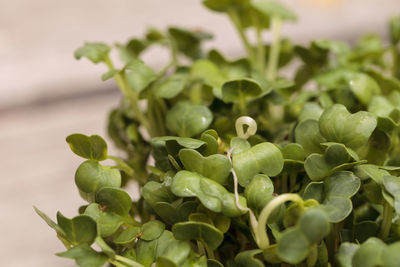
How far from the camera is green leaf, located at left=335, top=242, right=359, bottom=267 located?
40cm

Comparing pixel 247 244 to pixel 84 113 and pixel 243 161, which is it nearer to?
pixel 243 161

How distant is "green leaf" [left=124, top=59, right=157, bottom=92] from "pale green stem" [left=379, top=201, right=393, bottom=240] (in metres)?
0.30

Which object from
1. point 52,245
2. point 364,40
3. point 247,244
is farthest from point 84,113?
point 247,244

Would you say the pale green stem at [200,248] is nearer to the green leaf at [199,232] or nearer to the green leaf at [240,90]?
the green leaf at [199,232]

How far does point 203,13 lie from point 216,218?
151 cm

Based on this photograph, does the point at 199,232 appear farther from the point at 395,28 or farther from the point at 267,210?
the point at 395,28

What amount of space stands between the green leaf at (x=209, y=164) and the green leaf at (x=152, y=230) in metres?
0.07

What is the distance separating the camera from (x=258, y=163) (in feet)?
1.45

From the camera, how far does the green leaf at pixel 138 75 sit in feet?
1.82

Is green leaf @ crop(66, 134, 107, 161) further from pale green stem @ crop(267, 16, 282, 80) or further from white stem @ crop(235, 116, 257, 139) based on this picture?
pale green stem @ crop(267, 16, 282, 80)

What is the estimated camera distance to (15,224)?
3.74ft

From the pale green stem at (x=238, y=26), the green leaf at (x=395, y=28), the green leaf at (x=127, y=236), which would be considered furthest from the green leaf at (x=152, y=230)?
the green leaf at (x=395, y=28)

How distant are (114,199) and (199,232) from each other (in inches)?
3.8

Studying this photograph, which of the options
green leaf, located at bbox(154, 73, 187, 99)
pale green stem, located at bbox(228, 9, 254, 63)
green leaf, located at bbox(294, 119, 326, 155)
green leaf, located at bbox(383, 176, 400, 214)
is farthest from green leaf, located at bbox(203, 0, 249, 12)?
green leaf, located at bbox(383, 176, 400, 214)
